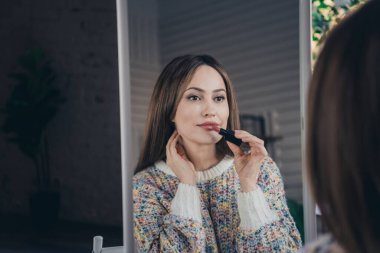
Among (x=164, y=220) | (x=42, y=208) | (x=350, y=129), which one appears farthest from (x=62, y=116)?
(x=350, y=129)

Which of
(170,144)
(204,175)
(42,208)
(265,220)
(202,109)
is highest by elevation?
(202,109)

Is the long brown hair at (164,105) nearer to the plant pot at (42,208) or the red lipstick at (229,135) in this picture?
the red lipstick at (229,135)

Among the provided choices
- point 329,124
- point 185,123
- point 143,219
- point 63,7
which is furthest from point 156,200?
point 63,7

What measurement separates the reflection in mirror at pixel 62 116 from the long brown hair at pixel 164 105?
10.6ft

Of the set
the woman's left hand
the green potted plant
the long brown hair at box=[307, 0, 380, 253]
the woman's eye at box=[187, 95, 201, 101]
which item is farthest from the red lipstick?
the green potted plant

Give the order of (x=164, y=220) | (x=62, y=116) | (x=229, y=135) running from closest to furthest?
1. (x=164, y=220)
2. (x=229, y=135)
3. (x=62, y=116)

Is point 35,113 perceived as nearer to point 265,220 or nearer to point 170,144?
point 170,144

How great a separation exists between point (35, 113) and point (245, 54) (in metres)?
3.52

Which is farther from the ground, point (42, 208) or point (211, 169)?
point (211, 169)

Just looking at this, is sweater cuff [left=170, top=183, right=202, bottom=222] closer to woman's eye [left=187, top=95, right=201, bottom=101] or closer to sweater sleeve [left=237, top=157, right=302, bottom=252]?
sweater sleeve [left=237, top=157, right=302, bottom=252]

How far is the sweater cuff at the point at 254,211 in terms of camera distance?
170cm

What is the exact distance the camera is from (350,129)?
69cm

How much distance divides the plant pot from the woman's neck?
3.51 meters

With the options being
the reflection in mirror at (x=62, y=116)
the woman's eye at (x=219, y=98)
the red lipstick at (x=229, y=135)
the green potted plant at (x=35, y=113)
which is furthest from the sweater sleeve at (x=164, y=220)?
the green potted plant at (x=35, y=113)
